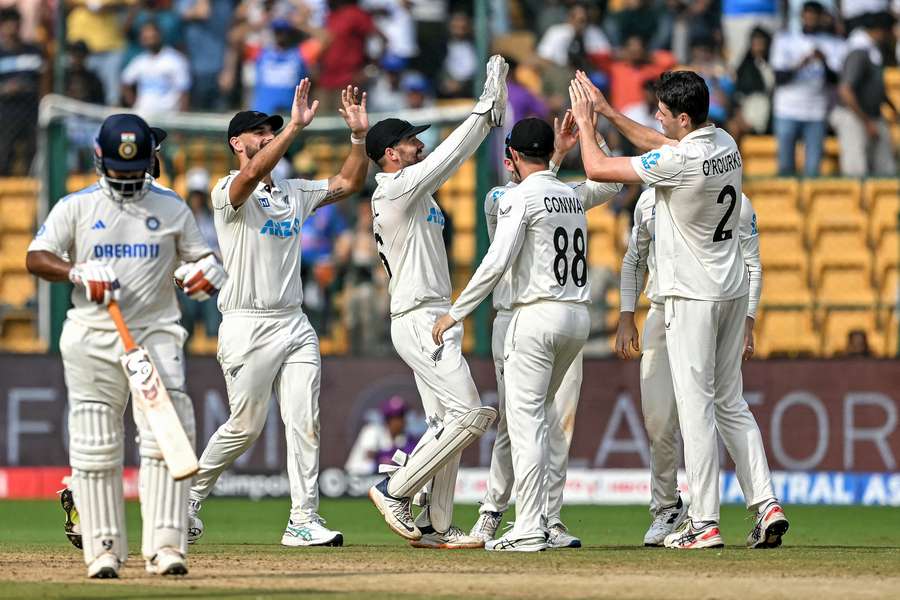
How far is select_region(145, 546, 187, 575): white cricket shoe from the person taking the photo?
7.07 m

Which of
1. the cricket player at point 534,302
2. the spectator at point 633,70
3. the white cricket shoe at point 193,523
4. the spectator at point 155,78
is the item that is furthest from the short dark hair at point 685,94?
the spectator at point 155,78

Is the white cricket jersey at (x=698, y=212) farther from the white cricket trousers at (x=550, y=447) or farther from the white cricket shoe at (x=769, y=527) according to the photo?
the white cricket shoe at (x=769, y=527)

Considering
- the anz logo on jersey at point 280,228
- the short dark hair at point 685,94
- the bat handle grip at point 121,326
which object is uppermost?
the short dark hair at point 685,94

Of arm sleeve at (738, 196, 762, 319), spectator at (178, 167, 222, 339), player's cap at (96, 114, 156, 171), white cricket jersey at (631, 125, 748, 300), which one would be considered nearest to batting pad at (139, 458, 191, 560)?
player's cap at (96, 114, 156, 171)

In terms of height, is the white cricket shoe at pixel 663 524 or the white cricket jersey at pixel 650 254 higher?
the white cricket jersey at pixel 650 254

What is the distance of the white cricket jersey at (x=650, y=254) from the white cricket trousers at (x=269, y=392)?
204 cm

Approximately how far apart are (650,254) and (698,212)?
985mm

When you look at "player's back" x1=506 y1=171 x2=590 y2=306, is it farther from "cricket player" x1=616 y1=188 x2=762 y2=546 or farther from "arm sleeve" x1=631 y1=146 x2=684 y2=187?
"cricket player" x1=616 y1=188 x2=762 y2=546

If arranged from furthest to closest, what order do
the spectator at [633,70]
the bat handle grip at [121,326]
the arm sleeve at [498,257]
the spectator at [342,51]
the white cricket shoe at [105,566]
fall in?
the spectator at [342,51], the spectator at [633,70], the arm sleeve at [498,257], the white cricket shoe at [105,566], the bat handle grip at [121,326]

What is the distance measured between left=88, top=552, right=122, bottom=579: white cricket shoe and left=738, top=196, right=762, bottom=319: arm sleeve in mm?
4100

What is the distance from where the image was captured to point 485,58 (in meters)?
15.1

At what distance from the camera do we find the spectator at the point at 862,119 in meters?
16.6

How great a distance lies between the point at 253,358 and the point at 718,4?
402 inches

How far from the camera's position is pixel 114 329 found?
716 centimetres
